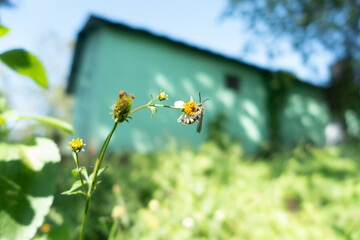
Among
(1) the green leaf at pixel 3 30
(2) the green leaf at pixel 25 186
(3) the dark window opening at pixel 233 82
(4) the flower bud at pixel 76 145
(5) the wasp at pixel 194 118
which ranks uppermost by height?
(3) the dark window opening at pixel 233 82

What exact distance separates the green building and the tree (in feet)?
4.86

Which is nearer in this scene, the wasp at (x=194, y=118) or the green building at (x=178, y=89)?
the wasp at (x=194, y=118)

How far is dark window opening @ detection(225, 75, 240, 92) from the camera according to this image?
9845mm

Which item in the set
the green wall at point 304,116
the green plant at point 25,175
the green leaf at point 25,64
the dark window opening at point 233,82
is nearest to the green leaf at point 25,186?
the green plant at point 25,175

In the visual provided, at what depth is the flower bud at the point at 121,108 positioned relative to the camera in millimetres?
267

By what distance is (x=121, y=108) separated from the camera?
27 cm

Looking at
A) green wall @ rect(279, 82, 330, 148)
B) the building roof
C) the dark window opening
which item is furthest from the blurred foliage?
green wall @ rect(279, 82, 330, 148)

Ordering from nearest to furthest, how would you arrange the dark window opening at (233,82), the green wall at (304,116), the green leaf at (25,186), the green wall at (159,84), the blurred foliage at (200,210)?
the green leaf at (25,186), the blurred foliage at (200,210), the green wall at (159,84), the dark window opening at (233,82), the green wall at (304,116)

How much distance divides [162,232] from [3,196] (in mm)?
1468

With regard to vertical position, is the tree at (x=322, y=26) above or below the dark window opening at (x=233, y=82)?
above

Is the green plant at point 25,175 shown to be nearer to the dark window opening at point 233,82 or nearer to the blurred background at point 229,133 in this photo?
the blurred background at point 229,133

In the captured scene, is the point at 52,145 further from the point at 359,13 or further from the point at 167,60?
the point at 359,13

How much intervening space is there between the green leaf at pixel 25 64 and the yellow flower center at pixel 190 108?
0.33 meters

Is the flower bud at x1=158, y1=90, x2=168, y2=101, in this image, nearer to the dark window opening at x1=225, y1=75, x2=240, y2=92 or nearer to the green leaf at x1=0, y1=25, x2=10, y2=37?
the green leaf at x1=0, y1=25, x2=10, y2=37
